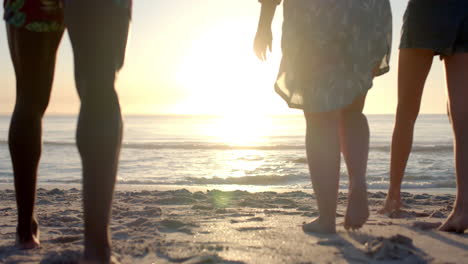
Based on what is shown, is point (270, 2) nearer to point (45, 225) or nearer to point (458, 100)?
point (458, 100)

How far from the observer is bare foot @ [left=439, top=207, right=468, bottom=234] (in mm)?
2475

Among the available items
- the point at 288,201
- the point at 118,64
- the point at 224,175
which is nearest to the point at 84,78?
the point at 118,64

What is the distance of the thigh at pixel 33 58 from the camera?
197cm

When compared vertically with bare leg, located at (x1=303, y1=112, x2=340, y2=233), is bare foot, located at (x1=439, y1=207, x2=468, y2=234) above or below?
below

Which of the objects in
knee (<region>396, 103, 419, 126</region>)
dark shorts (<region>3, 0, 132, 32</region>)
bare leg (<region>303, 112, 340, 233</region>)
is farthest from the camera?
knee (<region>396, 103, 419, 126</region>)

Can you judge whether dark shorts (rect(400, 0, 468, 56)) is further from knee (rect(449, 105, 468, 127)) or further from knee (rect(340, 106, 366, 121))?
knee (rect(340, 106, 366, 121))

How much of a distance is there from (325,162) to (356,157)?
9.8 inches

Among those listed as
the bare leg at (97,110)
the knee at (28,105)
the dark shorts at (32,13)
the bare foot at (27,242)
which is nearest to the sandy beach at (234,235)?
the bare foot at (27,242)

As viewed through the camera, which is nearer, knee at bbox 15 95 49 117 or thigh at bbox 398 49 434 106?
knee at bbox 15 95 49 117

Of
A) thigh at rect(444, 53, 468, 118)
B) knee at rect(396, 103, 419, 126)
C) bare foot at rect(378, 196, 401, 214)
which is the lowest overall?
bare foot at rect(378, 196, 401, 214)

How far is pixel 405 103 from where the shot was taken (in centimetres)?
301

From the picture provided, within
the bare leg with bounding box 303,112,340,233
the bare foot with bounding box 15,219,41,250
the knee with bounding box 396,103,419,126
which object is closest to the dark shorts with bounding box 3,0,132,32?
the bare foot with bounding box 15,219,41,250

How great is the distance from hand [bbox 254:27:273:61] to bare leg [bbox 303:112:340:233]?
469 millimetres

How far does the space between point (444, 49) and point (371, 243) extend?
1.23 meters
